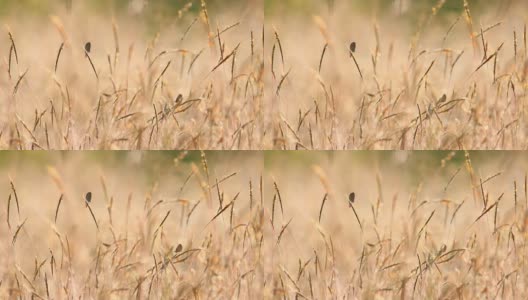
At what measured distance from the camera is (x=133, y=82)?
3826mm

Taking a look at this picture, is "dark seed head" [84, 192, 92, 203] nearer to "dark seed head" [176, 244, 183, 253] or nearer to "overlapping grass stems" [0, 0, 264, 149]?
"overlapping grass stems" [0, 0, 264, 149]

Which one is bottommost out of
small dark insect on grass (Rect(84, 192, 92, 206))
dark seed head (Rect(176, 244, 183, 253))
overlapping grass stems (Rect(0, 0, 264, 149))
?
dark seed head (Rect(176, 244, 183, 253))

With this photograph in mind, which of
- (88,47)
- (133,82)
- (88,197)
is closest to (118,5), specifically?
(88,47)

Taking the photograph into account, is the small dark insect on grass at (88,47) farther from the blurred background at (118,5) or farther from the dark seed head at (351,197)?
the dark seed head at (351,197)

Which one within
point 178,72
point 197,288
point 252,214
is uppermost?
point 178,72

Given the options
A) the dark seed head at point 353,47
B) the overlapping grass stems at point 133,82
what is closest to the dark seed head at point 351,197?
the overlapping grass stems at point 133,82

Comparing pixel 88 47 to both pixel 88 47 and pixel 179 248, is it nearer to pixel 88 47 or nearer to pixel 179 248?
pixel 88 47

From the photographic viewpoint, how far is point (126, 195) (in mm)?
3838

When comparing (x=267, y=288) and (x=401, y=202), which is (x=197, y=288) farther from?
(x=401, y=202)

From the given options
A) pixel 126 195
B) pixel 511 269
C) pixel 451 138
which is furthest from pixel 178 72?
pixel 511 269

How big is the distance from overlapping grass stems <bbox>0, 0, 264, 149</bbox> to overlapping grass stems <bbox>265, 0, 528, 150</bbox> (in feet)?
0.47

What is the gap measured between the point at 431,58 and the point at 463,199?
0.64 metres

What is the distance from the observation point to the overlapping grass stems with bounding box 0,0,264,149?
12.5 ft

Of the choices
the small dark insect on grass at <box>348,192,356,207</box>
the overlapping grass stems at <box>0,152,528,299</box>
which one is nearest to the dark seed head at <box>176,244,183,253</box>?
the overlapping grass stems at <box>0,152,528,299</box>
